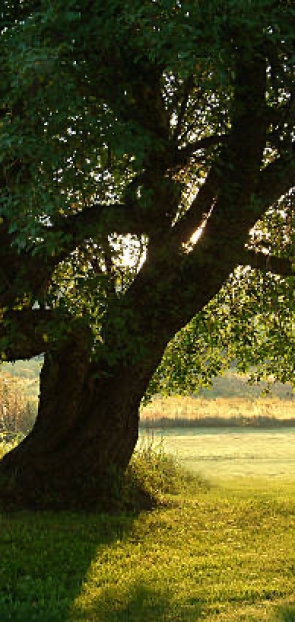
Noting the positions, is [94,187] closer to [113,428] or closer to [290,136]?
[290,136]

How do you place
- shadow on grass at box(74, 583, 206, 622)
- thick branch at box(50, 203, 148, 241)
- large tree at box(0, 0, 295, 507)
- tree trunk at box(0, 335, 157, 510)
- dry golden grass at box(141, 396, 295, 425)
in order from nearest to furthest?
large tree at box(0, 0, 295, 507) < shadow on grass at box(74, 583, 206, 622) < thick branch at box(50, 203, 148, 241) < tree trunk at box(0, 335, 157, 510) < dry golden grass at box(141, 396, 295, 425)

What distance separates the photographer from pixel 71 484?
10383 mm

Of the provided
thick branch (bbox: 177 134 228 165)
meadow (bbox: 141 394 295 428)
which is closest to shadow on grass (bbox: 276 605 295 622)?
thick branch (bbox: 177 134 228 165)

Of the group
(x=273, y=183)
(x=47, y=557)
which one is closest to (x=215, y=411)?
(x=273, y=183)

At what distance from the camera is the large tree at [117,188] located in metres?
6.23

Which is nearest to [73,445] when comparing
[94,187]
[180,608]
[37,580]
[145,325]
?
[145,325]

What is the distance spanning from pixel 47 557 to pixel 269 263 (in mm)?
5228

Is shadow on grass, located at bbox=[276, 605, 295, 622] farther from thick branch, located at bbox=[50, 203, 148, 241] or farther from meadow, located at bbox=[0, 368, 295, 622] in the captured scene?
thick branch, located at bbox=[50, 203, 148, 241]

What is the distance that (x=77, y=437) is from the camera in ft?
34.7

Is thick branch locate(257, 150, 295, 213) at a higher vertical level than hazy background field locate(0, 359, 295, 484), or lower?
higher

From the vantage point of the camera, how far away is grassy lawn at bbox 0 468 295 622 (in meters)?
6.68

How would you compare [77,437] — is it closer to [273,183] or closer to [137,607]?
[137,607]

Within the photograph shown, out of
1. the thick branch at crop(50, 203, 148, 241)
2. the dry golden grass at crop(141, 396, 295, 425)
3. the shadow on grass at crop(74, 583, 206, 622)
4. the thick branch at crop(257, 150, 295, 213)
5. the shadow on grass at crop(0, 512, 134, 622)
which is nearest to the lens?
the shadow on grass at crop(74, 583, 206, 622)

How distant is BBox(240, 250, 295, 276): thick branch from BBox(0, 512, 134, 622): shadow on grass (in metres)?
4.03
